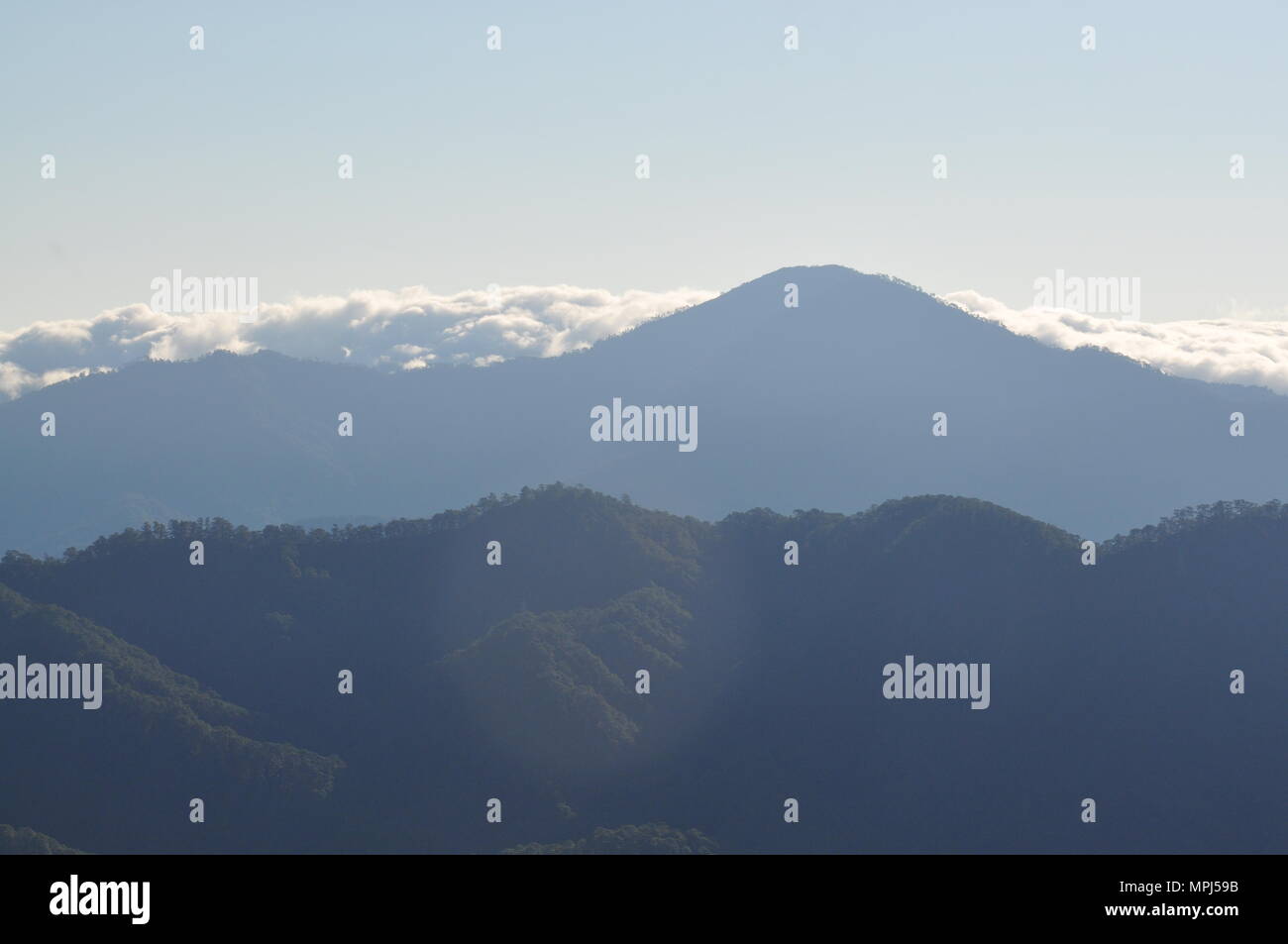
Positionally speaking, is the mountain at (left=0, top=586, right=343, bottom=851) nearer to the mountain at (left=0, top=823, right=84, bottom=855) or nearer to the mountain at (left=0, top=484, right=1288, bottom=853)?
the mountain at (left=0, top=484, right=1288, bottom=853)

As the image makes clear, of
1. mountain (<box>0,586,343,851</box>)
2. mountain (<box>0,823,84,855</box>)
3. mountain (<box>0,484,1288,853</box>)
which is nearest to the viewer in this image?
mountain (<box>0,823,84,855</box>)

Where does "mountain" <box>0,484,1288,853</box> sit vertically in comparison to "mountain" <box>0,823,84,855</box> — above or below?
above

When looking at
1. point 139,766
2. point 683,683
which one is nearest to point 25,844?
point 139,766

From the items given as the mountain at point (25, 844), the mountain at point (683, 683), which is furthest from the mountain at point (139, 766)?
the mountain at point (25, 844)

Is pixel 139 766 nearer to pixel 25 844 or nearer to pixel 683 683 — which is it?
pixel 25 844

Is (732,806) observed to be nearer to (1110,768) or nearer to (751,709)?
(751,709)

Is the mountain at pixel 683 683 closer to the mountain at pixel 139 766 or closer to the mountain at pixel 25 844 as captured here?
the mountain at pixel 139 766

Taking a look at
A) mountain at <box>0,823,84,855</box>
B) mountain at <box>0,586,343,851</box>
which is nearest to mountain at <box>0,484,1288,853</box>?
mountain at <box>0,586,343,851</box>

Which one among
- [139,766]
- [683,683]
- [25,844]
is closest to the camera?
[25,844]

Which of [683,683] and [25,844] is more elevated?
[683,683]
